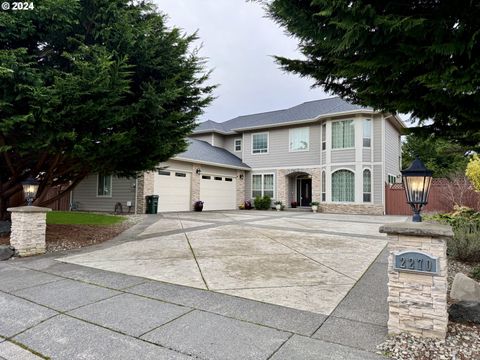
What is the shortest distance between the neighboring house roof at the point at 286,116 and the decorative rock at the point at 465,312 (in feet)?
49.1

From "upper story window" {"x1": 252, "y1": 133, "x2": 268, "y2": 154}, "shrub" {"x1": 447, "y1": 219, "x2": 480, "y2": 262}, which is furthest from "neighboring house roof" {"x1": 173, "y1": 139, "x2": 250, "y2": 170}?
"shrub" {"x1": 447, "y1": 219, "x2": 480, "y2": 262}

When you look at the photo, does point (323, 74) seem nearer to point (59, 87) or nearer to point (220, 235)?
point (59, 87)

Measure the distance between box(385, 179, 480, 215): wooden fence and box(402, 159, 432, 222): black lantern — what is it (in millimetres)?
8599

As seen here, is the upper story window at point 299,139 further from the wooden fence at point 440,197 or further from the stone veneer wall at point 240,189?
the wooden fence at point 440,197

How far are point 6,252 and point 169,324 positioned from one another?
4.88m

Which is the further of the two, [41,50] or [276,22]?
[41,50]

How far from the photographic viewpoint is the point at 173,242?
7371 millimetres

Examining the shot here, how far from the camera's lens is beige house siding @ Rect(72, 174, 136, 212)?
1542cm

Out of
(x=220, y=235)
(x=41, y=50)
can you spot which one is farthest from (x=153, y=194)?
(x=41, y=50)

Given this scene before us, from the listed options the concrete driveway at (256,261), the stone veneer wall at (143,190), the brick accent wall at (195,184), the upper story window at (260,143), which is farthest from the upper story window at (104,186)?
the upper story window at (260,143)

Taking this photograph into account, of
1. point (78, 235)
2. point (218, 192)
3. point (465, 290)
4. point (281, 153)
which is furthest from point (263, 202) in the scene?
point (465, 290)

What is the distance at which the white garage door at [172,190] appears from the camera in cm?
1561

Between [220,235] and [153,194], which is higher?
[153,194]

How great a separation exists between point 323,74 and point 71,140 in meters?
4.94
